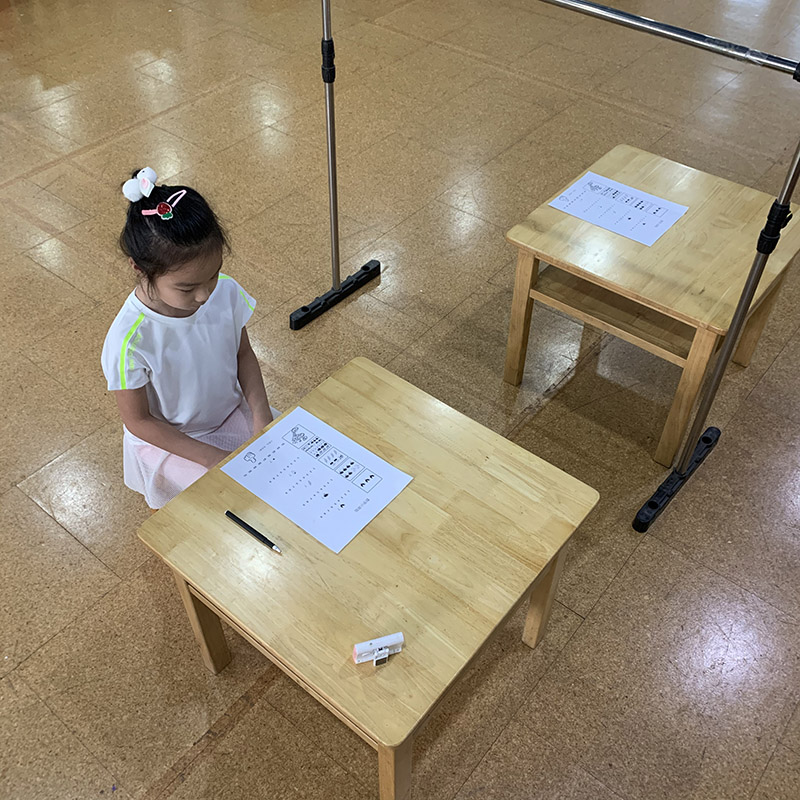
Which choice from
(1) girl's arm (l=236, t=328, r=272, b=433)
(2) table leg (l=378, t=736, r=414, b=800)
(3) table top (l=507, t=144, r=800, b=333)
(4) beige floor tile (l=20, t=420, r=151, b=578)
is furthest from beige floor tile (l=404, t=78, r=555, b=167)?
(2) table leg (l=378, t=736, r=414, b=800)

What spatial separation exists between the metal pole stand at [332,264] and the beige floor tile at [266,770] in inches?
51.6

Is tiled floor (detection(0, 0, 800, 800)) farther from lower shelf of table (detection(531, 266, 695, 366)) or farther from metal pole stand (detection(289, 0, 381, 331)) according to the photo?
lower shelf of table (detection(531, 266, 695, 366))

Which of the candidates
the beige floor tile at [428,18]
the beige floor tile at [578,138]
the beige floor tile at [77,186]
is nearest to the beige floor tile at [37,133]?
the beige floor tile at [77,186]

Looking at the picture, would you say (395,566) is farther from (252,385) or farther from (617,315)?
(617,315)

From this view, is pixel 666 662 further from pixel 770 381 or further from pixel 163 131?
pixel 163 131

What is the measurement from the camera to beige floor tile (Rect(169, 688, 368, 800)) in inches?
61.3

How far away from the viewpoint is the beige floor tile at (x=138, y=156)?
126 inches

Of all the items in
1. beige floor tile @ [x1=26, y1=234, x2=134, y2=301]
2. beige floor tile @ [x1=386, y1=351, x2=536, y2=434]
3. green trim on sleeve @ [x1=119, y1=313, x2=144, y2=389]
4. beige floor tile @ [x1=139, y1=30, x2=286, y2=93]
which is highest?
green trim on sleeve @ [x1=119, y1=313, x2=144, y2=389]

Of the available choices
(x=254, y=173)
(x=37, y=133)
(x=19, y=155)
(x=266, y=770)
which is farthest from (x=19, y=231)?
(x=266, y=770)

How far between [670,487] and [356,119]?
2297mm

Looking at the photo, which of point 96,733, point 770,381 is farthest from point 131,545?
point 770,381

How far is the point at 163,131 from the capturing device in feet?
11.3

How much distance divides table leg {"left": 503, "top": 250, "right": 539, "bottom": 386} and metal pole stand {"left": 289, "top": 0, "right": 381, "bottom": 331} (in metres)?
0.59

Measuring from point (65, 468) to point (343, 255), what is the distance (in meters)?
1.23
